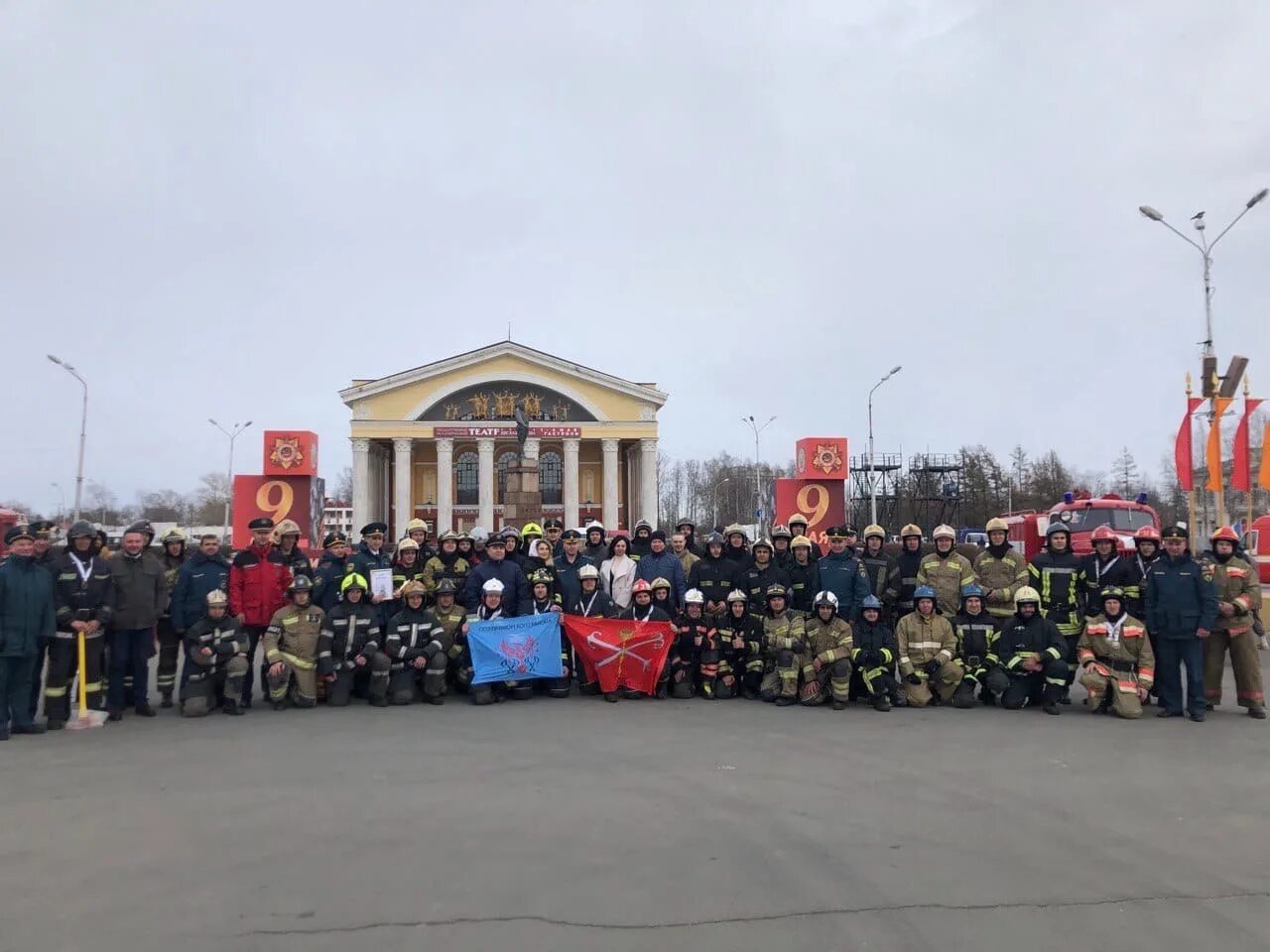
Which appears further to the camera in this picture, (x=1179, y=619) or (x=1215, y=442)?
(x=1215, y=442)

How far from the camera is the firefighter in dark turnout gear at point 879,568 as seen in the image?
11023mm

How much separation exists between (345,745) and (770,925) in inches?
195

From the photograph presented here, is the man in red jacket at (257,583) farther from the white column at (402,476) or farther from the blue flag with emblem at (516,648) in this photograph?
the white column at (402,476)

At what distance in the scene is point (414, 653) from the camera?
10.1 meters

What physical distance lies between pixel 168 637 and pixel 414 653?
9.89ft

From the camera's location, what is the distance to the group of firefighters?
9.15m

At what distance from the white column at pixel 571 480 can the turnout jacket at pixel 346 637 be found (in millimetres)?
46515

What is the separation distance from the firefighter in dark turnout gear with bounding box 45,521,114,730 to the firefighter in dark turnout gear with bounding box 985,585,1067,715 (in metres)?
9.73

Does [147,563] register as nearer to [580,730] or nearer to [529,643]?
[529,643]

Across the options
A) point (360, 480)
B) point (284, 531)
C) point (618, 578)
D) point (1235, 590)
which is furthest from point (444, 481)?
point (1235, 590)

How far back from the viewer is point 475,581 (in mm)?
10914

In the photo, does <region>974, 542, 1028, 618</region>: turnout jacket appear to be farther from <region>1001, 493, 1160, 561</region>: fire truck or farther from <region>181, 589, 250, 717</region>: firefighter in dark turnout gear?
<region>1001, 493, 1160, 561</region>: fire truck

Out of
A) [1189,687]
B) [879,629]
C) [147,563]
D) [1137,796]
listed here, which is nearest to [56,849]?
[147,563]

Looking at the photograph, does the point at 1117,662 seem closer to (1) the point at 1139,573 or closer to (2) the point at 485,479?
(1) the point at 1139,573
